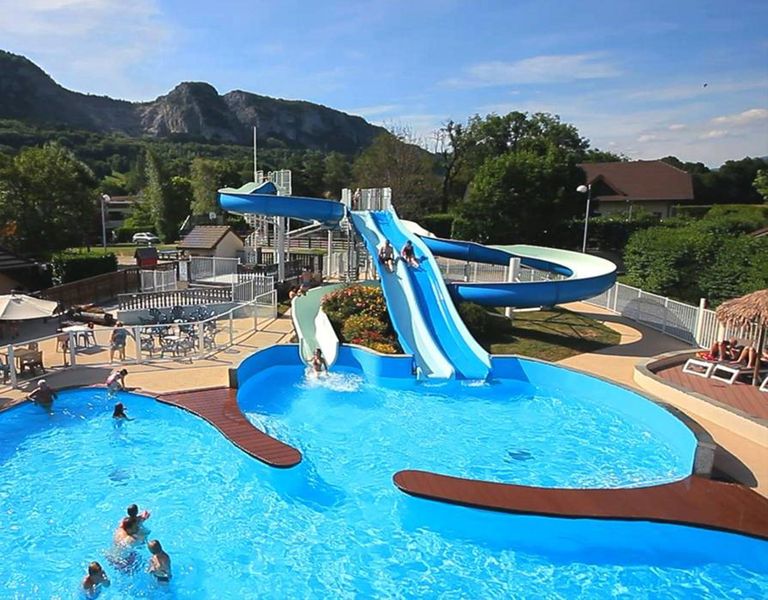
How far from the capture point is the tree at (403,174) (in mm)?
49959

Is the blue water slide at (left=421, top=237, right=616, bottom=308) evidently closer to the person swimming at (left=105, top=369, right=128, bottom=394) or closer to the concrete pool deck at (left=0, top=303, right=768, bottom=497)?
the concrete pool deck at (left=0, top=303, right=768, bottom=497)

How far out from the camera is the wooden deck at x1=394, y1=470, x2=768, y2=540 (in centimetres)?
786

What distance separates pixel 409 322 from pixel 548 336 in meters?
5.18

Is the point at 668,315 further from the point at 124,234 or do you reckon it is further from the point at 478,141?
the point at 124,234

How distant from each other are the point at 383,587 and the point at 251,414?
592 cm

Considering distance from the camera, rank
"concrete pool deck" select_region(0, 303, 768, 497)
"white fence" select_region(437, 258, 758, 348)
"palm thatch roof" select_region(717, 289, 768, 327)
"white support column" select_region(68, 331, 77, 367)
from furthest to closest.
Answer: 1. "white fence" select_region(437, 258, 758, 348)
2. "white support column" select_region(68, 331, 77, 367)
3. "palm thatch roof" select_region(717, 289, 768, 327)
4. "concrete pool deck" select_region(0, 303, 768, 497)

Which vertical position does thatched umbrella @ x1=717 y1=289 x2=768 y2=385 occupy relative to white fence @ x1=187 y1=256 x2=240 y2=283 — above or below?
above

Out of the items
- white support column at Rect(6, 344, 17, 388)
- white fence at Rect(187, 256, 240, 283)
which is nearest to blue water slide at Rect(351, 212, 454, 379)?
white fence at Rect(187, 256, 240, 283)

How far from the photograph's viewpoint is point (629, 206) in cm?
4759

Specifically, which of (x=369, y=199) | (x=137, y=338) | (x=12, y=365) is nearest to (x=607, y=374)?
(x=137, y=338)

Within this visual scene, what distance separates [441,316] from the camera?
17391mm

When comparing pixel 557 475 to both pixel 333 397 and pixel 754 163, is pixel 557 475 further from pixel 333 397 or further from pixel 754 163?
pixel 754 163

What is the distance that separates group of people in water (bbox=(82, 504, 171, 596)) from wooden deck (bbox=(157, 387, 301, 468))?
2167 mm

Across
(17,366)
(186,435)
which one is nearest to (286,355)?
(186,435)
